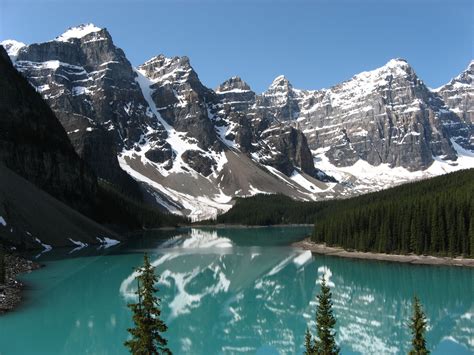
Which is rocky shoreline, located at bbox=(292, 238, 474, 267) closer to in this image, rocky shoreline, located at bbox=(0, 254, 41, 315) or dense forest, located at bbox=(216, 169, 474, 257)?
dense forest, located at bbox=(216, 169, 474, 257)

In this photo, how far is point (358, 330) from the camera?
38781 mm

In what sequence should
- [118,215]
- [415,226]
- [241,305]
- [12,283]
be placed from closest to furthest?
[241,305]
[12,283]
[415,226]
[118,215]

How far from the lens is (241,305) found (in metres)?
49.3

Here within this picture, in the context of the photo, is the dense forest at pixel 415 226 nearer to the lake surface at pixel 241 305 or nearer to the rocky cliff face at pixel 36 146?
the lake surface at pixel 241 305

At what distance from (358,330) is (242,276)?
3193 centimetres

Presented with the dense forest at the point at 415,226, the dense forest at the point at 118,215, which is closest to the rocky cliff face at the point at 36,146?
the dense forest at the point at 118,215

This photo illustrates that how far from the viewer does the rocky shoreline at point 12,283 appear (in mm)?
41403

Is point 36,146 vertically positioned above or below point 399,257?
above

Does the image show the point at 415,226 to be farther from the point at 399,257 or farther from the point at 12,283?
the point at 12,283

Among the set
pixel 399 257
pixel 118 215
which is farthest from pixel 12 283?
pixel 118 215

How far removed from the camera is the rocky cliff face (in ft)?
394

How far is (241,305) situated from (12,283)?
2374cm

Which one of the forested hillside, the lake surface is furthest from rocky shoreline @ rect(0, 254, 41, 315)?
the forested hillside

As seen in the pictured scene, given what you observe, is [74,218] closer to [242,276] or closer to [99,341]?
[242,276]
